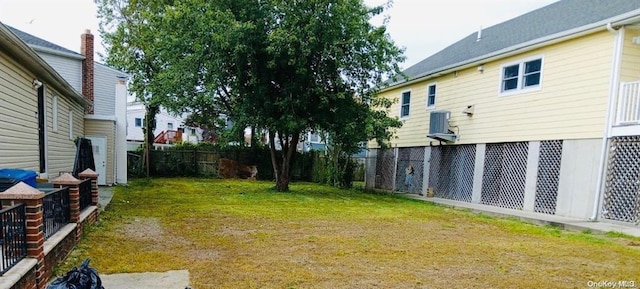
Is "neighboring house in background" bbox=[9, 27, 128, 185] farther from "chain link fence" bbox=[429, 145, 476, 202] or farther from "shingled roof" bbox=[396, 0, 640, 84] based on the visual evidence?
"chain link fence" bbox=[429, 145, 476, 202]

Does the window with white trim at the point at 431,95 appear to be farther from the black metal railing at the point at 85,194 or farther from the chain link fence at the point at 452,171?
the black metal railing at the point at 85,194

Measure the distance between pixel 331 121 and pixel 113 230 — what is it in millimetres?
7953

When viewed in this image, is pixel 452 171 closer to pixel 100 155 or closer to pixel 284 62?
pixel 284 62

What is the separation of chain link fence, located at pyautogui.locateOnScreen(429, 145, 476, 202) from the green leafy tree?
2093 millimetres

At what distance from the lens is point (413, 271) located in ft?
15.5

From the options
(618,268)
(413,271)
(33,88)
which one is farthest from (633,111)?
(33,88)

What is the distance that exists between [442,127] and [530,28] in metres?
3.94

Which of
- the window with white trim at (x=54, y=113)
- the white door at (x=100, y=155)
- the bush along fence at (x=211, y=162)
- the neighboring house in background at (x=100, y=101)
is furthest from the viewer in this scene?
the bush along fence at (x=211, y=162)

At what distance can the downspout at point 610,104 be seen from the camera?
27.5ft

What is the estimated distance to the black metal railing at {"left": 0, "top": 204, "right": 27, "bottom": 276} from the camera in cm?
331

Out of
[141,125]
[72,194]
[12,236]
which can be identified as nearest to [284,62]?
[72,194]

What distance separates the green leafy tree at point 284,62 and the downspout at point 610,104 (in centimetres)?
586

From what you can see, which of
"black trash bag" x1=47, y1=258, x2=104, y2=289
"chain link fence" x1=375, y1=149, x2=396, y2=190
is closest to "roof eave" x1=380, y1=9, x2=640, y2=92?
"chain link fence" x1=375, y1=149, x2=396, y2=190

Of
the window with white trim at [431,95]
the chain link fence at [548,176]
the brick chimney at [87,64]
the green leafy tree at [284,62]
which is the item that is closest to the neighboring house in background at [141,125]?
the brick chimney at [87,64]
